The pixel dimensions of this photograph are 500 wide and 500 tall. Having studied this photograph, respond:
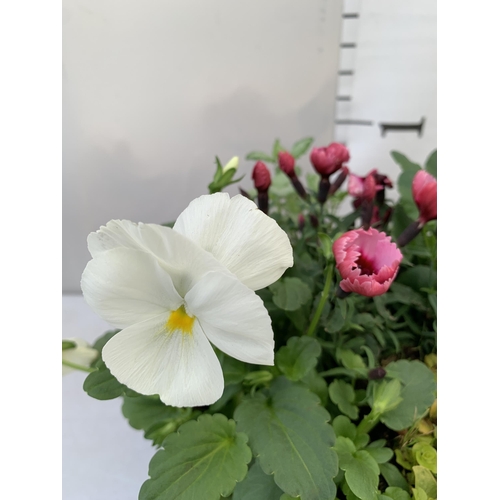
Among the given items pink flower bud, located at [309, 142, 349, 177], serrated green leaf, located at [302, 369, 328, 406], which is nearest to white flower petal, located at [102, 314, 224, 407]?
serrated green leaf, located at [302, 369, 328, 406]

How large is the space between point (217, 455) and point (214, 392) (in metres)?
0.13

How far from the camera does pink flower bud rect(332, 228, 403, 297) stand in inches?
15.4

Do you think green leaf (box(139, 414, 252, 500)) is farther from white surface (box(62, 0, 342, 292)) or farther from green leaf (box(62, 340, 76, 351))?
white surface (box(62, 0, 342, 292))

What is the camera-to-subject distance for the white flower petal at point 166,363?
0.31m

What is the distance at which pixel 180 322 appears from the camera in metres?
0.34

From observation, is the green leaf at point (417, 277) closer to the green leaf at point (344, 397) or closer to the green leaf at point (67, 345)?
the green leaf at point (344, 397)

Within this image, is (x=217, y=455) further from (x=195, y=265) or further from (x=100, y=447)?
(x=100, y=447)

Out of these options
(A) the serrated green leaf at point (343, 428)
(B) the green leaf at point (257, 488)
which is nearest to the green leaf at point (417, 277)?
(A) the serrated green leaf at point (343, 428)

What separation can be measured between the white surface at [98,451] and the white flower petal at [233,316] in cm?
37

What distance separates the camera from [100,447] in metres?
0.68

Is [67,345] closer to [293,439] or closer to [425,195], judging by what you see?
[293,439]

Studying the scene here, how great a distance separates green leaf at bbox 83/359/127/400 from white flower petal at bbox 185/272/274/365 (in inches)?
5.7
